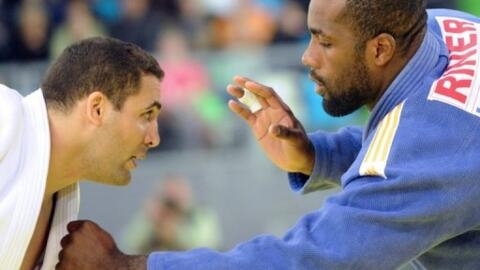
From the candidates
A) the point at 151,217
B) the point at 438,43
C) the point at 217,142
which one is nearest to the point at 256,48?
the point at 217,142

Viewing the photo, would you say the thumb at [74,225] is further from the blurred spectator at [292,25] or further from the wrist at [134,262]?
the blurred spectator at [292,25]

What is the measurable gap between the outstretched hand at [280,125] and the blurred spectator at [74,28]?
486cm

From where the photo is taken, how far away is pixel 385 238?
12.4 feet

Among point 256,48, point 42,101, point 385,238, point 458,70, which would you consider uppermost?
point 256,48

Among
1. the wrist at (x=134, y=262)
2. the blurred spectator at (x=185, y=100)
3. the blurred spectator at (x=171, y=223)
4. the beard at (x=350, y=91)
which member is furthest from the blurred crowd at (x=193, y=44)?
the wrist at (x=134, y=262)

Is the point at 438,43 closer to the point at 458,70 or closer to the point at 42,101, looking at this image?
the point at 458,70

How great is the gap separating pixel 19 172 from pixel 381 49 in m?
1.15

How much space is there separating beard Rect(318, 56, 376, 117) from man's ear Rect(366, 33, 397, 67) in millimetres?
40

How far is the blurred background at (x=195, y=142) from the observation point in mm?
8781

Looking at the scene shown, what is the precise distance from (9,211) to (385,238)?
1093 millimetres

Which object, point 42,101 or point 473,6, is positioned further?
point 473,6

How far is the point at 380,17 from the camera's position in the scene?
3.97 meters

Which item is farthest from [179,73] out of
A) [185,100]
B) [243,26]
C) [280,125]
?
[280,125]

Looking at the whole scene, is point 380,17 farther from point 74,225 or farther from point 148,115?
point 74,225
